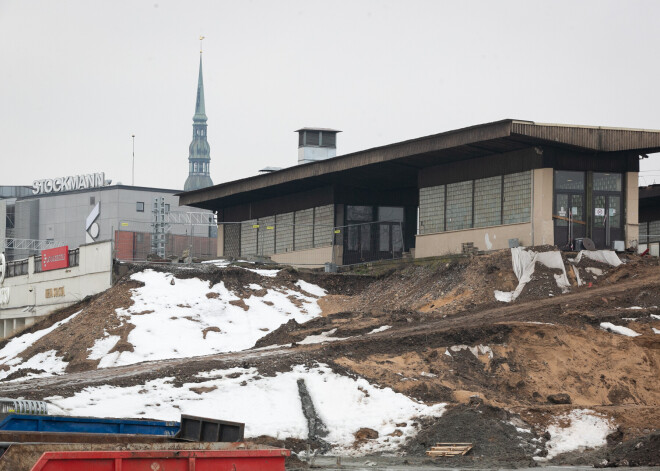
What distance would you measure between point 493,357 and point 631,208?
1304cm

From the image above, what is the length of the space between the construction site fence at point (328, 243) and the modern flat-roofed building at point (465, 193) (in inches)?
2.2

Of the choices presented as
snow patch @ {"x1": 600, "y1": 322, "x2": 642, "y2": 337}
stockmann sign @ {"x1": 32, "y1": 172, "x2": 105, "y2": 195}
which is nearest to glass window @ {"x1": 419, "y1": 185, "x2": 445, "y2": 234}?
snow patch @ {"x1": 600, "y1": 322, "x2": 642, "y2": 337}

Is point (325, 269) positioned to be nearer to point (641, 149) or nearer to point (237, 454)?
point (641, 149)

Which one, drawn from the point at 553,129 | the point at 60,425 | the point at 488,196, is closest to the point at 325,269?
the point at 488,196

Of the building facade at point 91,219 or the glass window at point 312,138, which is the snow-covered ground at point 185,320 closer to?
the glass window at point 312,138

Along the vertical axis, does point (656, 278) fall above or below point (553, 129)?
below

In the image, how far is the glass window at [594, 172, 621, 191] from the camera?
118 feet

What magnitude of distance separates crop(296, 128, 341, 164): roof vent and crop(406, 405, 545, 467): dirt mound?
3415 cm

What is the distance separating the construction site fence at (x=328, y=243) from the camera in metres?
44.9

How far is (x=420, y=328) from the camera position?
95.1 feet

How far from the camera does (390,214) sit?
46594 mm

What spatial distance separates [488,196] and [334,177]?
904cm

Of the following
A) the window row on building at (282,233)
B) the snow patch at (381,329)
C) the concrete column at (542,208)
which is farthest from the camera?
the window row on building at (282,233)

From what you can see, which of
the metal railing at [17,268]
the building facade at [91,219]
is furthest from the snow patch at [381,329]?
the building facade at [91,219]
